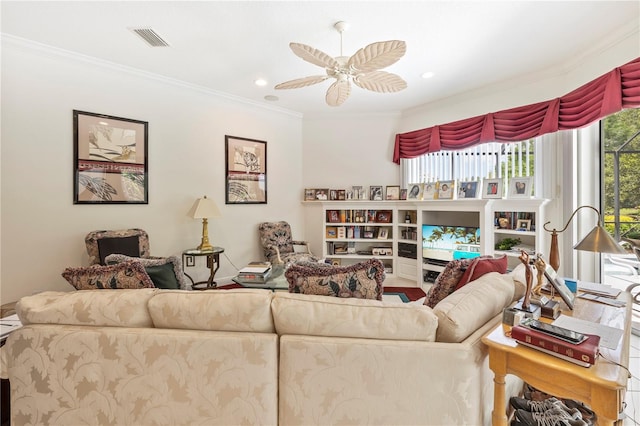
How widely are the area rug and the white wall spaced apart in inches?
47.4

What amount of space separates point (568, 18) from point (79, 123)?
481cm

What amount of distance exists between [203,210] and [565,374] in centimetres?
354

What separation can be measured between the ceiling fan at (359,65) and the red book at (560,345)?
1790 millimetres

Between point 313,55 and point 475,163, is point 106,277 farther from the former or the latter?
point 475,163

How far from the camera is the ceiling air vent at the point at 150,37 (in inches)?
100

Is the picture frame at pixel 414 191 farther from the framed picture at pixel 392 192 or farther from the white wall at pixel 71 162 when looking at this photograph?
the white wall at pixel 71 162

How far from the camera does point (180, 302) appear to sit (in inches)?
50.6

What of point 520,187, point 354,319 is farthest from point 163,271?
point 520,187

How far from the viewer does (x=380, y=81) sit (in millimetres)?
2459

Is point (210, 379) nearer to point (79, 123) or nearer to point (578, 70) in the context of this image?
point (79, 123)

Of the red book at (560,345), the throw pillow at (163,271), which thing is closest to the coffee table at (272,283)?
the throw pillow at (163,271)

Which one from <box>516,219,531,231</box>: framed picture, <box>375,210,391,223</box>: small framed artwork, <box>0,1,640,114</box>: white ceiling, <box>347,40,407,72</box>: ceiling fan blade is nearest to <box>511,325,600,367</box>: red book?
<box>347,40,407,72</box>: ceiling fan blade

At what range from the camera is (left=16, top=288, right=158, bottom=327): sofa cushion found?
1.30 m

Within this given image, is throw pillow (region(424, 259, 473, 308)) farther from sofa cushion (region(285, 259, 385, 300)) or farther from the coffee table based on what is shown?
the coffee table
